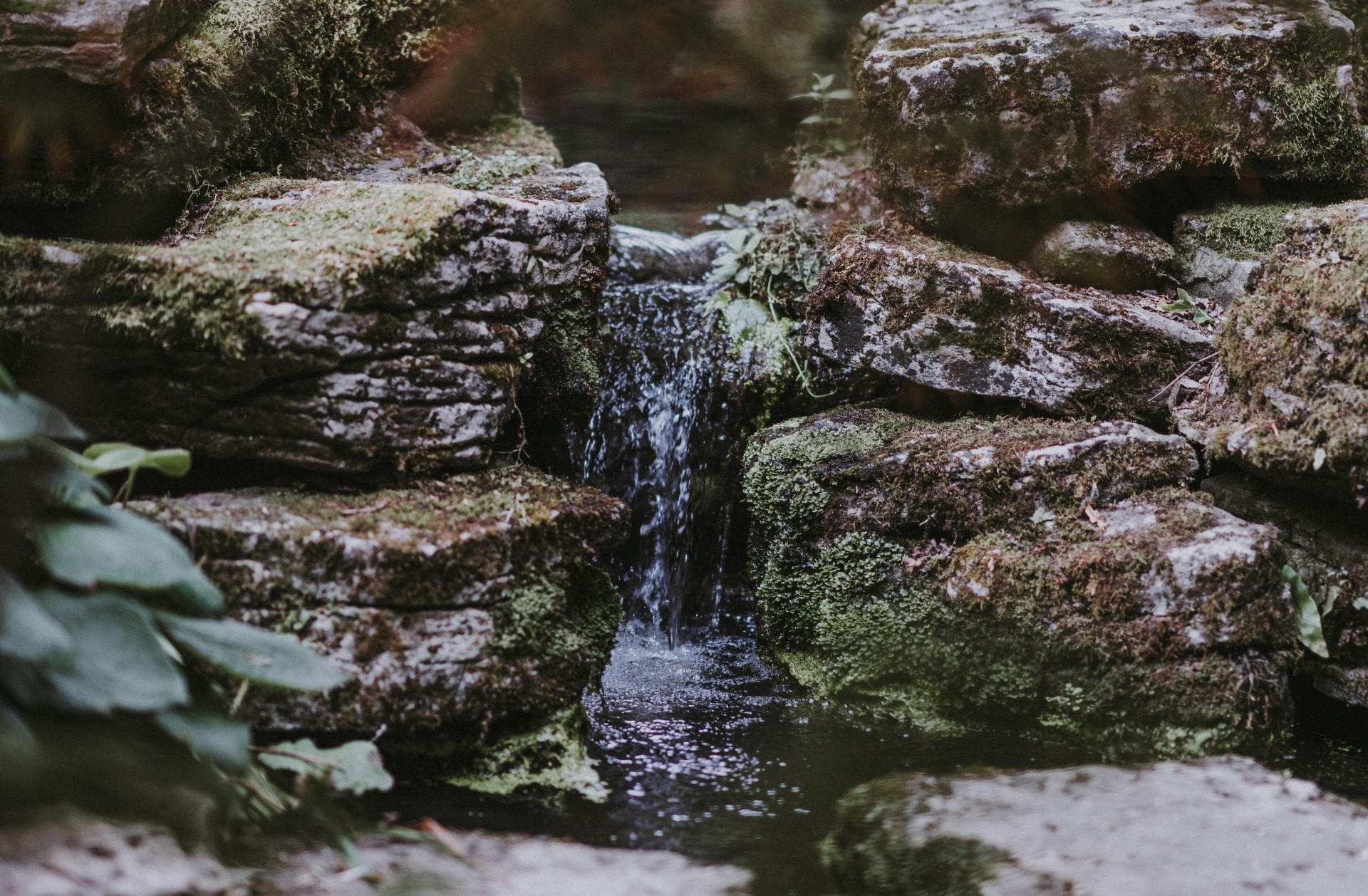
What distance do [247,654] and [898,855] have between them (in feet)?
6.57

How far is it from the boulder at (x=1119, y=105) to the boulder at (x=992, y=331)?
1.73ft

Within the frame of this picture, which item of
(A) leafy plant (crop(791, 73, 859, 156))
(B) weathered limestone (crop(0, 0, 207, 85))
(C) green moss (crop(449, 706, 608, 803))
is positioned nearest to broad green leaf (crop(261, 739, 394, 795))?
(C) green moss (crop(449, 706, 608, 803))

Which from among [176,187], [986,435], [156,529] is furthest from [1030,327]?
[176,187]

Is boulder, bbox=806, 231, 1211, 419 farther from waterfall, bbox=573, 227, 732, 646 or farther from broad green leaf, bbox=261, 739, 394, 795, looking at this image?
broad green leaf, bbox=261, 739, 394, 795

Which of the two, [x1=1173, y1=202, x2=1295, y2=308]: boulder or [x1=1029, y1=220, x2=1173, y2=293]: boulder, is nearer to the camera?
[x1=1173, y1=202, x2=1295, y2=308]: boulder

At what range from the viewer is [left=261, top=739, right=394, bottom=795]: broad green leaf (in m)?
2.62

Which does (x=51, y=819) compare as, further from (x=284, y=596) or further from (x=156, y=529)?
(x=284, y=596)

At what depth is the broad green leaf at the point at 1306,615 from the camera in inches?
149

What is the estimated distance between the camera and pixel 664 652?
17.1ft

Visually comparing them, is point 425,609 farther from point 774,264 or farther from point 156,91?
point 774,264

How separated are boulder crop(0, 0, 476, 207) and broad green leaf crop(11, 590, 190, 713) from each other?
2.74 metres

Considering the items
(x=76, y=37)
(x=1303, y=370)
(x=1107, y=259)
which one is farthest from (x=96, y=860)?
(x=1107, y=259)

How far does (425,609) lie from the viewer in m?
3.33

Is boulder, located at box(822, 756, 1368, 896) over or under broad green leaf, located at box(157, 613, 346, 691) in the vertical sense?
under
